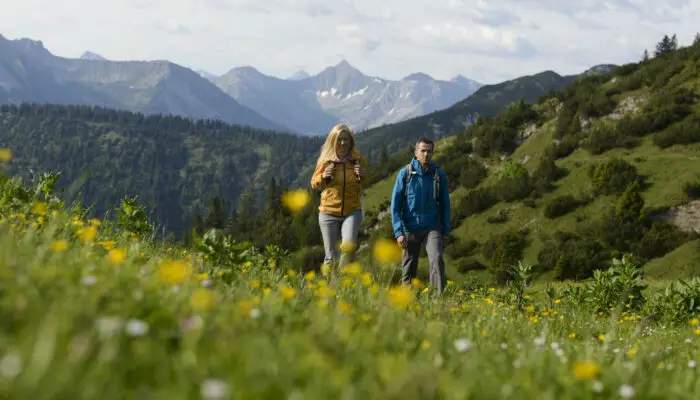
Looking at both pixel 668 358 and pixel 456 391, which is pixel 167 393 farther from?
pixel 668 358

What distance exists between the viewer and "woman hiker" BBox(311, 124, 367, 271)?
880cm

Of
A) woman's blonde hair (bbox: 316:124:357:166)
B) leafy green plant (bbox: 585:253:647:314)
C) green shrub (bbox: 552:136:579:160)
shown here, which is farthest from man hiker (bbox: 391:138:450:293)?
green shrub (bbox: 552:136:579:160)

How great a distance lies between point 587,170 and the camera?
196 feet

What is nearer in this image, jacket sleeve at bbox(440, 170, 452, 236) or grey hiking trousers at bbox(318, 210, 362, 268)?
grey hiking trousers at bbox(318, 210, 362, 268)

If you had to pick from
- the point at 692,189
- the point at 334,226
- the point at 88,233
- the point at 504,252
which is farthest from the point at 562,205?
the point at 88,233

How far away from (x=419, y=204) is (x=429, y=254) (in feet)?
2.91

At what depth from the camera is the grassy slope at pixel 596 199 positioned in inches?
1932

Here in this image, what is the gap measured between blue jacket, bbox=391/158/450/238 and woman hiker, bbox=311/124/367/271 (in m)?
0.86

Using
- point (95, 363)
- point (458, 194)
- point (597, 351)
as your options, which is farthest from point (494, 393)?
point (458, 194)

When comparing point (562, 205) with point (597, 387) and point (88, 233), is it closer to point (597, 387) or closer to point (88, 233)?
point (597, 387)

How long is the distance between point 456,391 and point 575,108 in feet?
272

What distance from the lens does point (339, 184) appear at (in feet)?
29.1

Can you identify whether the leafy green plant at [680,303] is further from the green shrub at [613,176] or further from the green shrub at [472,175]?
the green shrub at [472,175]

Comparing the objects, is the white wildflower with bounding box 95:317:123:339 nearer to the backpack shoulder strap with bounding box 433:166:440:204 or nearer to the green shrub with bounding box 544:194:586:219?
the backpack shoulder strap with bounding box 433:166:440:204
